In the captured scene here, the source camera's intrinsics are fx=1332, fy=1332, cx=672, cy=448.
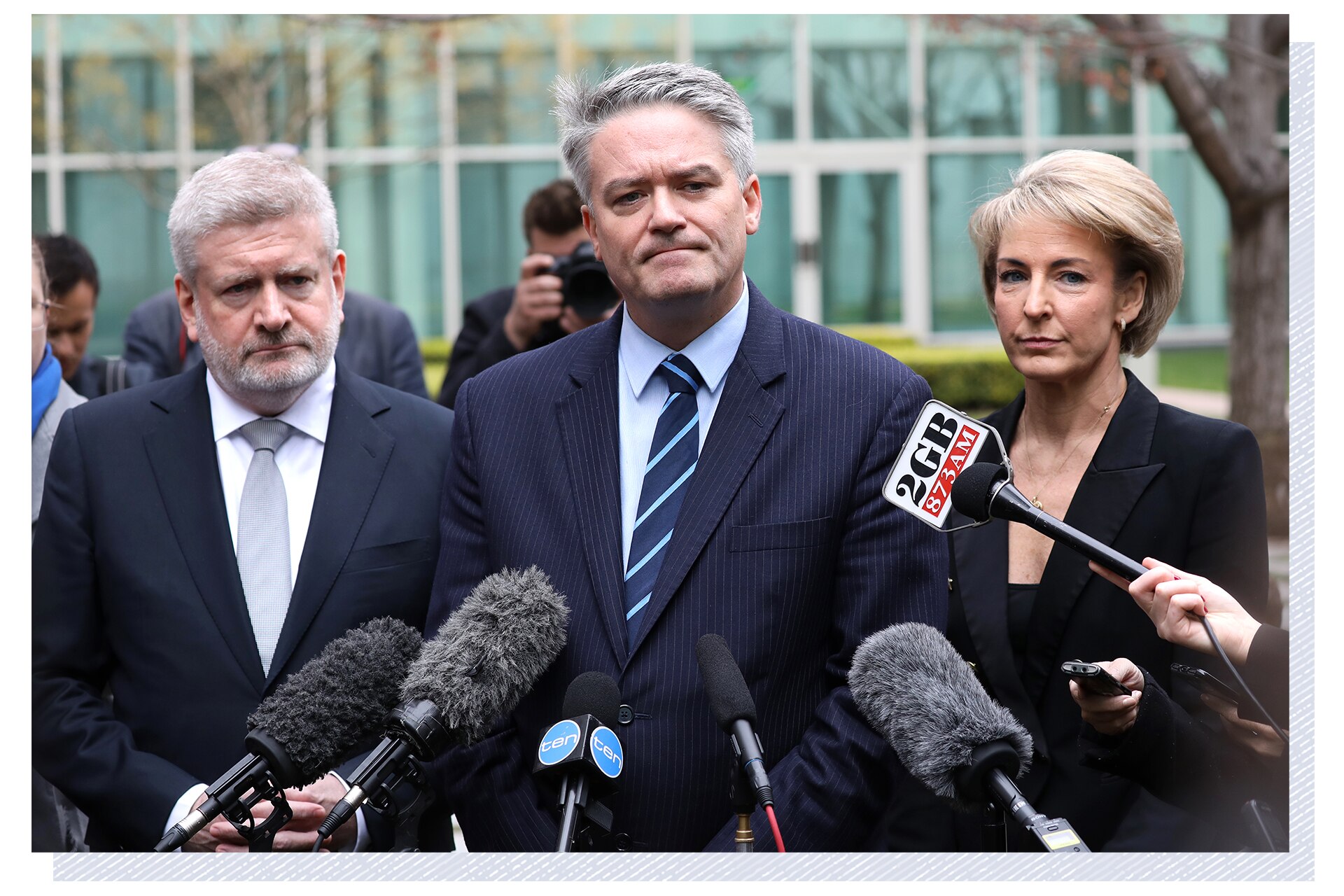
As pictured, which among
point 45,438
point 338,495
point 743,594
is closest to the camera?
point 743,594

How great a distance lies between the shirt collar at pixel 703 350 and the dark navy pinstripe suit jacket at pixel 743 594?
45 mm

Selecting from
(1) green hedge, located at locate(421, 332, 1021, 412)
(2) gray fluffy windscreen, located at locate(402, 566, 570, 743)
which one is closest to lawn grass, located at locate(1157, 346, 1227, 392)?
(1) green hedge, located at locate(421, 332, 1021, 412)

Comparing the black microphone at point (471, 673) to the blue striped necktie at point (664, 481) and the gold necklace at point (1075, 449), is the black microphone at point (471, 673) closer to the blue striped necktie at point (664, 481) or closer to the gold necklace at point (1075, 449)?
the blue striped necktie at point (664, 481)

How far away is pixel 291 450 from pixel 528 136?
12410 millimetres

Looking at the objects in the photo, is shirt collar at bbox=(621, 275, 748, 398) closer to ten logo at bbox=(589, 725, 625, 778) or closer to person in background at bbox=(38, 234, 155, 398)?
ten logo at bbox=(589, 725, 625, 778)

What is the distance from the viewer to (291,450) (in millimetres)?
3088

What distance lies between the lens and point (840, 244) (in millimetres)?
15961

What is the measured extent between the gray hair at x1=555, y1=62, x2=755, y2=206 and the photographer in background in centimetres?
155

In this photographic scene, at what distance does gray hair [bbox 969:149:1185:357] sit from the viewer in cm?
289

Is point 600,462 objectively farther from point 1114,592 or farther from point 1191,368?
point 1191,368

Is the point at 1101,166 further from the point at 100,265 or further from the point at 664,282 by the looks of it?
the point at 100,265

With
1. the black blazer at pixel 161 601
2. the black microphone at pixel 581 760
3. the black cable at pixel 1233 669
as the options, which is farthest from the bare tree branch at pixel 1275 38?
the black microphone at pixel 581 760

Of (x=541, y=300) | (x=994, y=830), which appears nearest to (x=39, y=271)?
(x=541, y=300)

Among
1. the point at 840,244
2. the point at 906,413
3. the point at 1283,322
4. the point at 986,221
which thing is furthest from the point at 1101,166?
the point at 840,244
